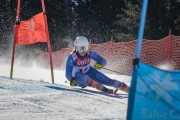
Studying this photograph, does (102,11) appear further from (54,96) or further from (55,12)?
(54,96)

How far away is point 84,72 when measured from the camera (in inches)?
344

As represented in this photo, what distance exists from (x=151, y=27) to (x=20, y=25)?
18.2 metres

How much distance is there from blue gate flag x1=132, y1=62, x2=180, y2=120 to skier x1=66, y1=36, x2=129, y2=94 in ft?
14.7

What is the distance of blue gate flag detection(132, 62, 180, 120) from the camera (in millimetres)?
3312

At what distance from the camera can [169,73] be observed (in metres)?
3.38

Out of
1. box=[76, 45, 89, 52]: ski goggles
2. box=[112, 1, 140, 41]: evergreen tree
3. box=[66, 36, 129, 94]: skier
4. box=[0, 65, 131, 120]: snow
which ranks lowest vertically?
box=[0, 65, 131, 120]: snow

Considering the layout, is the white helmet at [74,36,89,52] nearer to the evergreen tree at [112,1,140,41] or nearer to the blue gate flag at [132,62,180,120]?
the blue gate flag at [132,62,180,120]

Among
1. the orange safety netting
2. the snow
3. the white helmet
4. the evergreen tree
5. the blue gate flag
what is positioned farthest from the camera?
the evergreen tree

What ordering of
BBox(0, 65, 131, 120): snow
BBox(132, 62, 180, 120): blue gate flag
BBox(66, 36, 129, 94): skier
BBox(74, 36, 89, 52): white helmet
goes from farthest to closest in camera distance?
1. BBox(74, 36, 89, 52): white helmet
2. BBox(66, 36, 129, 94): skier
3. BBox(0, 65, 131, 120): snow
4. BBox(132, 62, 180, 120): blue gate flag

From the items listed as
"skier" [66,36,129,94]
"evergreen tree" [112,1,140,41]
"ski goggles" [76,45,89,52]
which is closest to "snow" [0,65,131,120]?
"skier" [66,36,129,94]

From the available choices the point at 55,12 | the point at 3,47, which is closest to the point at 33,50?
the point at 3,47

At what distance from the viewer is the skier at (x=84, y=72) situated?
7.98 m

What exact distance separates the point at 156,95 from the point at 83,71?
5.40 m

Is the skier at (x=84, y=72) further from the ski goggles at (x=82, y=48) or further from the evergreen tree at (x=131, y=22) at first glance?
the evergreen tree at (x=131, y=22)
